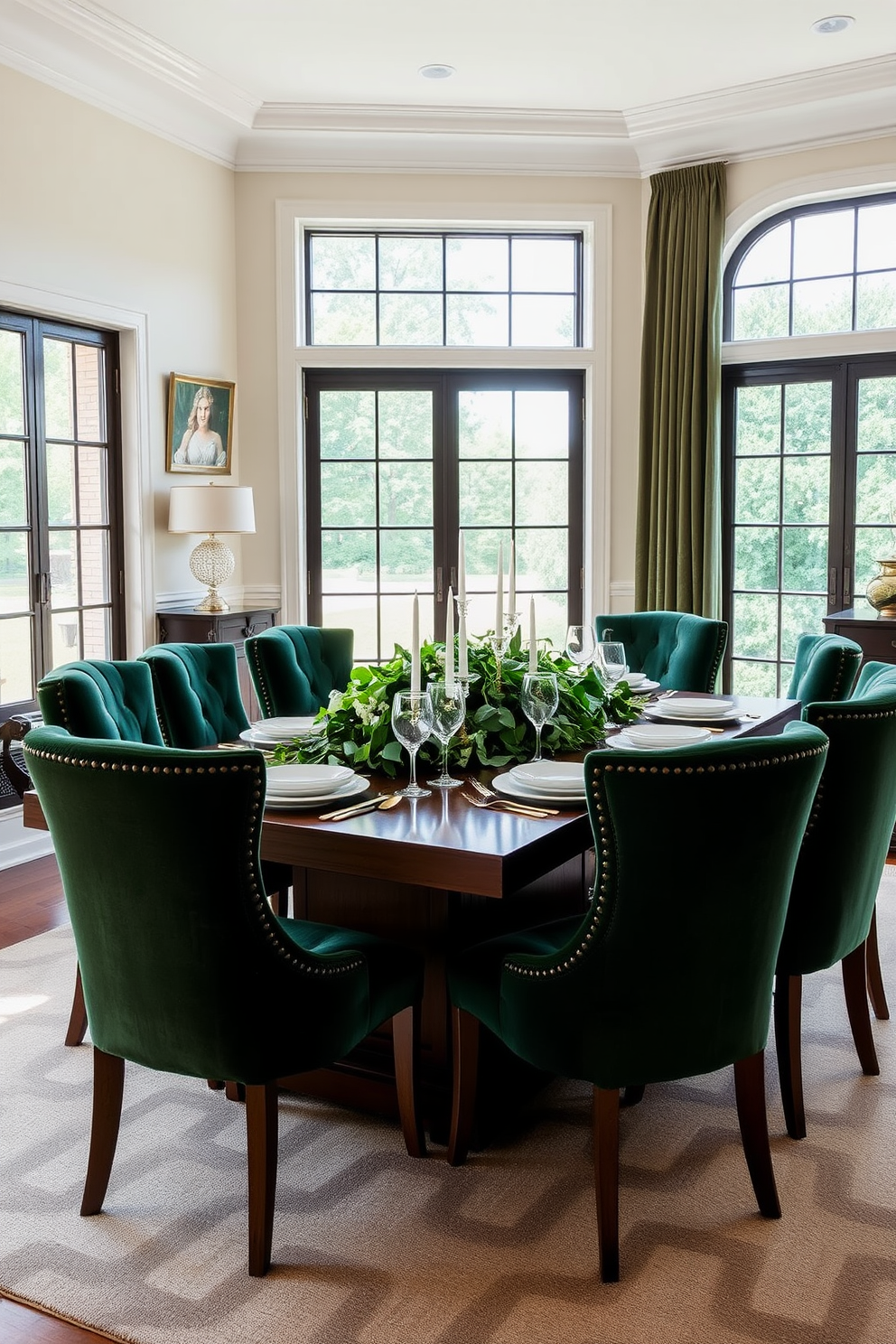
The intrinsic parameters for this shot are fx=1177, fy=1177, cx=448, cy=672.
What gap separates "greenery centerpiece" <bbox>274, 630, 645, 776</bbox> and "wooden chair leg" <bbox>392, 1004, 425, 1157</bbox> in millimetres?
573

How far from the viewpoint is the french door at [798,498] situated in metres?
5.72

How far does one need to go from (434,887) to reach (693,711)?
1456mm

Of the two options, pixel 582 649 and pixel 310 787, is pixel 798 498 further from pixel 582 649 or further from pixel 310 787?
pixel 310 787

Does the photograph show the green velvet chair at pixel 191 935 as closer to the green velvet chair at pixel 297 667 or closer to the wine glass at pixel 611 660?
the wine glass at pixel 611 660

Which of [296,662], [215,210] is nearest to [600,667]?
[296,662]

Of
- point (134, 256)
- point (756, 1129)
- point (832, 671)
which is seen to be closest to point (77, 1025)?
point (756, 1129)

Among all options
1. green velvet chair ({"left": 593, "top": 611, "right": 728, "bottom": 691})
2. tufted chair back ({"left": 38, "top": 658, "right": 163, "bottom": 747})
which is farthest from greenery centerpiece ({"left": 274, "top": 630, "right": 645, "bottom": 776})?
green velvet chair ({"left": 593, "top": 611, "right": 728, "bottom": 691})

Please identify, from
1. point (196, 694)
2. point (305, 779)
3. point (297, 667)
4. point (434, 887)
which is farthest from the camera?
point (297, 667)

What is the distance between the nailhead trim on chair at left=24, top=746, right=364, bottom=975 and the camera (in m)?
1.87

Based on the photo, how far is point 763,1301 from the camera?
197 cm

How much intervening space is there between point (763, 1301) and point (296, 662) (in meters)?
2.48

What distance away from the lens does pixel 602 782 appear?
188 cm

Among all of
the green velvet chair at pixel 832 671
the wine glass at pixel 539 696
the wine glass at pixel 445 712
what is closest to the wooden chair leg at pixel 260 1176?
the wine glass at pixel 445 712

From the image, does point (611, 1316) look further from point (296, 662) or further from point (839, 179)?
point (839, 179)
